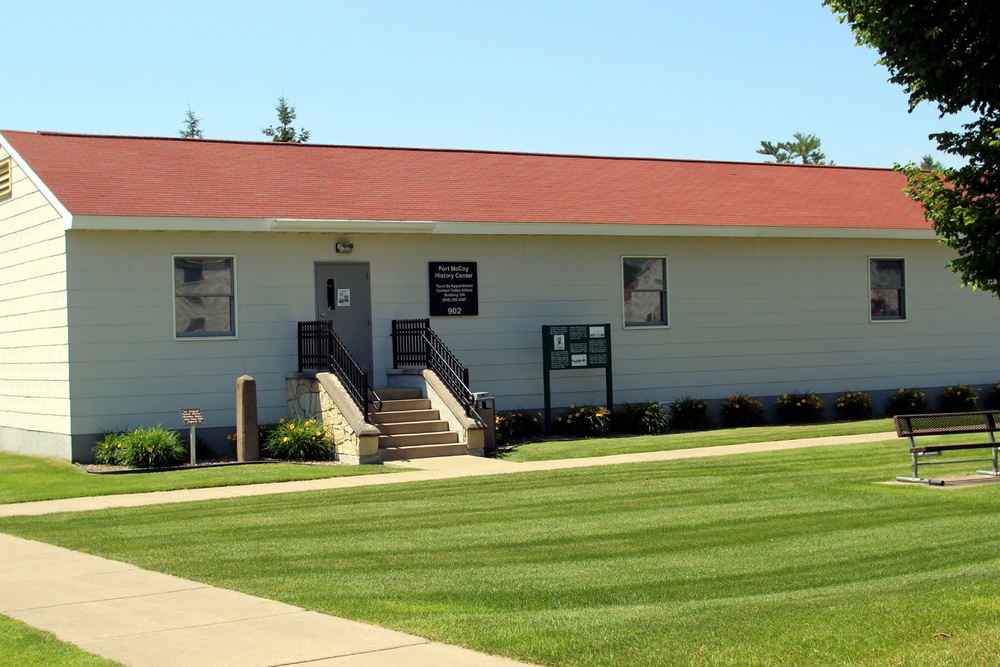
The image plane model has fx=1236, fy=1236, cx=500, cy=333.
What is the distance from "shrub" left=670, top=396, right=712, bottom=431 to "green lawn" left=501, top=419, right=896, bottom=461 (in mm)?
762

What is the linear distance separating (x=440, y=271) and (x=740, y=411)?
6702mm

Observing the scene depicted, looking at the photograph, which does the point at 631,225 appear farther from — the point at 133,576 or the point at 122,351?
the point at 133,576

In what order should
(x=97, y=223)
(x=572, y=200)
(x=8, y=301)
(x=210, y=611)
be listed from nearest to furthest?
(x=210, y=611) → (x=97, y=223) → (x=8, y=301) → (x=572, y=200)

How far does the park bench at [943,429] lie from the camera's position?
14.5 m

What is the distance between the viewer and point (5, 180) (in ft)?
72.4

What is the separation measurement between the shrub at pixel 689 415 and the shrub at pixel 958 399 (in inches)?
245

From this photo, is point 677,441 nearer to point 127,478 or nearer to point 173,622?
point 127,478

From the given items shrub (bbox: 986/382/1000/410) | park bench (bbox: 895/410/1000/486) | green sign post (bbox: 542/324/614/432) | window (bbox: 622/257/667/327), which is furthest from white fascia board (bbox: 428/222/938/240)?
park bench (bbox: 895/410/1000/486)

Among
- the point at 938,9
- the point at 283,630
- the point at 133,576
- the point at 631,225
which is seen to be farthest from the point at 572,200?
the point at 283,630

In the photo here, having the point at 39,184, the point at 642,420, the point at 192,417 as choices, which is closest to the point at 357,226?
the point at 192,417

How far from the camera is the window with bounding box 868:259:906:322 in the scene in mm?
26297

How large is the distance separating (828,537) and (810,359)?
15309mm

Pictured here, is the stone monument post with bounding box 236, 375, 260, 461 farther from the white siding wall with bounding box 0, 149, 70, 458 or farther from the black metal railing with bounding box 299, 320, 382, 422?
the white siding wall with bounding box 0, 149, 70, 458

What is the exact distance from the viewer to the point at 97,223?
19.0 m
